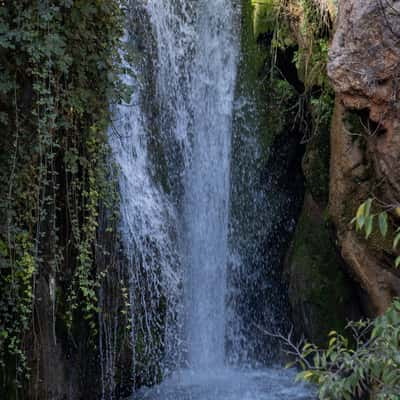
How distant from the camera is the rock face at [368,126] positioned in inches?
200

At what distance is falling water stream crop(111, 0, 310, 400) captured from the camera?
6.70m

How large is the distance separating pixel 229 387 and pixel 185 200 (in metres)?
2.35

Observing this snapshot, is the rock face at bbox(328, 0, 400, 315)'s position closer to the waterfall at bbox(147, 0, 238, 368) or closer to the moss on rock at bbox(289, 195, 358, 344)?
the moss on rock at bbox(289, 195, 358, 344)

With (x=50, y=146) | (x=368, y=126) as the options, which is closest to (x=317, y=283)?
(x=368, y=126)

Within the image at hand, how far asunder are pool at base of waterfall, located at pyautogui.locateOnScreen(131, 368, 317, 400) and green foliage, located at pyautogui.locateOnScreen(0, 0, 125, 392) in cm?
151

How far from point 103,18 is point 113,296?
2.64 m

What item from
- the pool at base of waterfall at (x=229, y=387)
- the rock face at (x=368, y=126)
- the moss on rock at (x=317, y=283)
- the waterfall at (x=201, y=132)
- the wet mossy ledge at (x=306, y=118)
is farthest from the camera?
the waterfall at (x=201, y=132)

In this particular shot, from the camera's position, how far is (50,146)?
505cm

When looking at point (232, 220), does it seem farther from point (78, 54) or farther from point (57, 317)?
point (78, 54)

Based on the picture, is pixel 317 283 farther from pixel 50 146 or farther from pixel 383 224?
pixel 383 224

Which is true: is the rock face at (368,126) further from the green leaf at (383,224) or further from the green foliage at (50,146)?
the green leaf at (383,224)

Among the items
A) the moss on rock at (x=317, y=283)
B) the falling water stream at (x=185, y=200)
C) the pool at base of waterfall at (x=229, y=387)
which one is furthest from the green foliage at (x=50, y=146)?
the moss on rock at (x=317, y=283)

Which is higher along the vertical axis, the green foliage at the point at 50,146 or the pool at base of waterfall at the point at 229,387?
the green foliage at the point at 50,146

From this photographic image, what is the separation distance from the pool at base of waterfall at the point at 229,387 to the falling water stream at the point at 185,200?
11 mm
